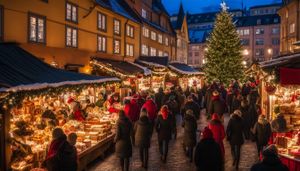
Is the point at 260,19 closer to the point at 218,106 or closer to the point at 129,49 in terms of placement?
the point at 129,49

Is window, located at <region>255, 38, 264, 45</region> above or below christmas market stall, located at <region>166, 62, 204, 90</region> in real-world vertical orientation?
above

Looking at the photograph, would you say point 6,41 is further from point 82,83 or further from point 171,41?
point 171,41

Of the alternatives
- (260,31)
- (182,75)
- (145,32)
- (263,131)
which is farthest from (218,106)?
(260,31)

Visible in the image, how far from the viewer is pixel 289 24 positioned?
42.0 m

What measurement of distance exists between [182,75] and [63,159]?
29.3m

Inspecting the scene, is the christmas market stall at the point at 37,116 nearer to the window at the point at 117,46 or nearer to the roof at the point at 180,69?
the window at the point at 117,46

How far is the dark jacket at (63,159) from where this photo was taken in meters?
8.26

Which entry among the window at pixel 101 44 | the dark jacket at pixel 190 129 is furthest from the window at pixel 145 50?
the dark jacket at pixel 190 129

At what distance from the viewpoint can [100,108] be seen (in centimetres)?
1881

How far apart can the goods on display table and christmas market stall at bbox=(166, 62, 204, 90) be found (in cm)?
1752

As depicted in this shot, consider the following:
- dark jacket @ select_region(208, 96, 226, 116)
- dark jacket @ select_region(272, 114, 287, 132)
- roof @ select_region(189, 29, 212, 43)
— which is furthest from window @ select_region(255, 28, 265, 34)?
dark jacket @ select_region(272, 114, 287, 132)

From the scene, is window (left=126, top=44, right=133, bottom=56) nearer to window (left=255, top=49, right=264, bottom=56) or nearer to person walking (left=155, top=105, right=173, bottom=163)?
person walking (left=155, top=105, right=173, bottom=163)

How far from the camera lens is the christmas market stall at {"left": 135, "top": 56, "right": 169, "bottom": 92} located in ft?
107

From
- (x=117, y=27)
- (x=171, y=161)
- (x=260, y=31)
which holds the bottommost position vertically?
(x=171, y=161)
